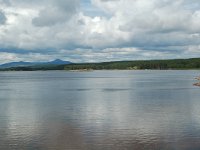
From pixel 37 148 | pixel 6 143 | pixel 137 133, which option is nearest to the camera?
pixel 37 148

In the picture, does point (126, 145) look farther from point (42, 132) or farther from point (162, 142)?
point (42, 132)

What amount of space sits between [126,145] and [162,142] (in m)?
2.35

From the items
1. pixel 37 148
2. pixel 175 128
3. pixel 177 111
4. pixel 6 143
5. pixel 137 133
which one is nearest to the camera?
pixel 37 148

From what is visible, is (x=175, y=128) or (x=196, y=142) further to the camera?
(x=175, y=128)

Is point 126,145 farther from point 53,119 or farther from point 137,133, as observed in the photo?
point 53,119

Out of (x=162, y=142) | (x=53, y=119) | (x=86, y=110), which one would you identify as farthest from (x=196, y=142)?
(x=86, y=110)

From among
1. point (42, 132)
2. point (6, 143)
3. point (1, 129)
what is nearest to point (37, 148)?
point (6, 143)

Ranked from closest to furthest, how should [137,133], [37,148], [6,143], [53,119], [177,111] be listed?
[37,148]
[6,143]
[137,133]
[53,119]
[177,111]

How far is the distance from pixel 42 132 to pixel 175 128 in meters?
9.62

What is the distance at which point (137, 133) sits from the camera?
966 inches

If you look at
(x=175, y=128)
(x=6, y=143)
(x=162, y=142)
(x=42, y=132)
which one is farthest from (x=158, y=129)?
(x=6, y=143)

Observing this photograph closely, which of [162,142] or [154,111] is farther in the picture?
[154,111]

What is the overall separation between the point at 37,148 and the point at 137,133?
7273 millimetres

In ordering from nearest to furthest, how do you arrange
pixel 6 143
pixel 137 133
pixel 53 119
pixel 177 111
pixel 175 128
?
pixel 6 143, pixel 137 133, pixel 175 128, pixel 53 119, pixel 177 111
